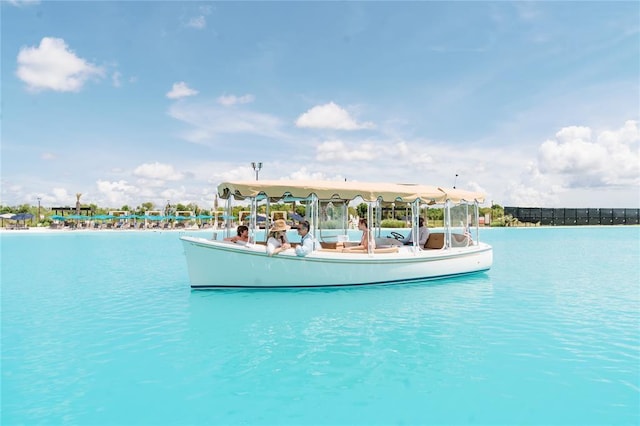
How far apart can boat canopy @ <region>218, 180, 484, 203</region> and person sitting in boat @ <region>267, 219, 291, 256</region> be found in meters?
0.90

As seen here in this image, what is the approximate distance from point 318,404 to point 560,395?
10.3 ft

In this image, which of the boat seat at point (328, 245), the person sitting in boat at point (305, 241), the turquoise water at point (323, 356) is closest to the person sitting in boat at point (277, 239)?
the person sitting in boat at point (305, 241)

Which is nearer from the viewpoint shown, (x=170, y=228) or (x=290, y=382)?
(x=290, y=382)

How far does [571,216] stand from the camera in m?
64.3

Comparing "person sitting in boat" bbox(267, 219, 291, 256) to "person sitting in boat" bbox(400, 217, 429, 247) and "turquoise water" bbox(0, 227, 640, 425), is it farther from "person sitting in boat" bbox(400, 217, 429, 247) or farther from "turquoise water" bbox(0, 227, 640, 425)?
"person sitting in boat" bbox(400, 217, 429, 247)

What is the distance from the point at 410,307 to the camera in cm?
962

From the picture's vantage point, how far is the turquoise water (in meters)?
4.79

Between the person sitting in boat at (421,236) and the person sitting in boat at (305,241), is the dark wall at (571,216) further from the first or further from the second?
the person sitting in boat at (305,241)

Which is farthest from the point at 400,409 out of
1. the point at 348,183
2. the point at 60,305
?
→ the point at 60,305

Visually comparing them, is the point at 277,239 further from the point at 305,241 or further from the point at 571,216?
the point at 571,216

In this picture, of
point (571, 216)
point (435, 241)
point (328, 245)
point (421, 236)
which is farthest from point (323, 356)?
point (571, 216)

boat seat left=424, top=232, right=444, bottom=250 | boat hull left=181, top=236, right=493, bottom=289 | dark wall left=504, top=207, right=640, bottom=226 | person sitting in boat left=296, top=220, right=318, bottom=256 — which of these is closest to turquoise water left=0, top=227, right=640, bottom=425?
boat hull left=181, top=236, right=493, bottom=289

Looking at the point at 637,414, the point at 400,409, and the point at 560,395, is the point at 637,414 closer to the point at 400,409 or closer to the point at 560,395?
the point at 560,395

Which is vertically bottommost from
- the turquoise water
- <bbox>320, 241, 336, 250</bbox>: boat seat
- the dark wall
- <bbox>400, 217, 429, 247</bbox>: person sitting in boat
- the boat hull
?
the turquoise water
